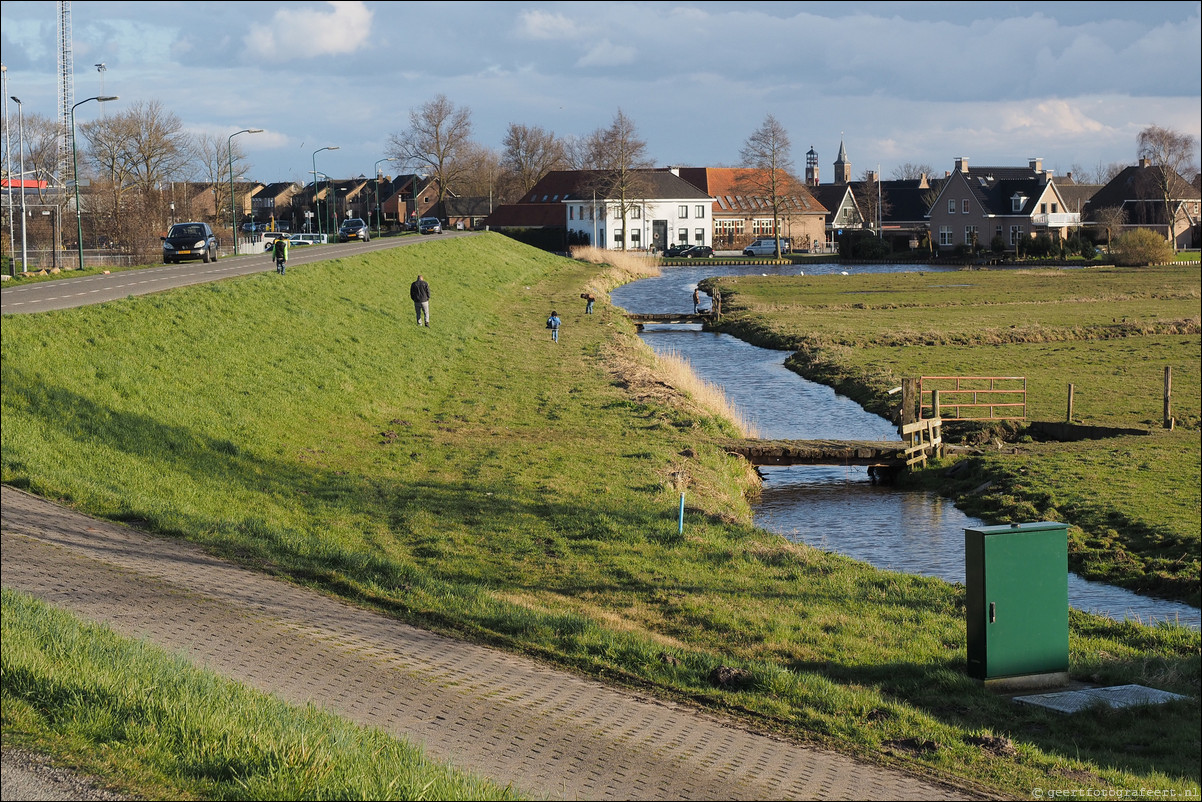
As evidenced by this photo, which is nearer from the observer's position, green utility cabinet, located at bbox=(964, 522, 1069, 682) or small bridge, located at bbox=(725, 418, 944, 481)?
green utility cabinet, located at bbox=(964, 522, 1069, 682)

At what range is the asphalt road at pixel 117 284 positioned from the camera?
27734mm

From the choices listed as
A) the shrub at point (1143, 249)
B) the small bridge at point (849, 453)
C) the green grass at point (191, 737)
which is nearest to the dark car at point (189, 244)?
the small bridge at point (849, 453)

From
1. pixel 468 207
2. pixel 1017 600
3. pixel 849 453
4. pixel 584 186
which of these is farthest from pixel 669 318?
pixel 468 207

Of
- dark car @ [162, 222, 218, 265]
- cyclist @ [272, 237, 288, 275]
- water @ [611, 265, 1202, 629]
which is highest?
dark car @ [162, 222, 218, 265]

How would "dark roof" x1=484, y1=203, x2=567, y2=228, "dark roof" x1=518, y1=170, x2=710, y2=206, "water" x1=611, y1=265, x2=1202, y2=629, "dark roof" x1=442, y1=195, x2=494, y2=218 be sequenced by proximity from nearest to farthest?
1. "water" x1=611, y1=265, x2=1202, y2=629
2. "dark roof" x1=518, y1=170, x2=710, y2=206
3. "dark roof" x1=484, y1=203, x2=567, y2=228
4. "dark roof" x1=442, y1=195, x2=494, y2=218

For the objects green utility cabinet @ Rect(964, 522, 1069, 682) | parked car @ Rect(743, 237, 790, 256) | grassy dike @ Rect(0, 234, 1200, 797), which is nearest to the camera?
grassy dike @ Rect(0, 234, 1200, 797)

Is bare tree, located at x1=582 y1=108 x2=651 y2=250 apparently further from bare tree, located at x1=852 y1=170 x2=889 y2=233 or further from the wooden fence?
the wooden fence

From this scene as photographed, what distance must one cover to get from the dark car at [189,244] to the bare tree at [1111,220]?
7887cm

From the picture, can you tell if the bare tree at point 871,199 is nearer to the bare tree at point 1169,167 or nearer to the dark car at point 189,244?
the bare tree at point 1169,167

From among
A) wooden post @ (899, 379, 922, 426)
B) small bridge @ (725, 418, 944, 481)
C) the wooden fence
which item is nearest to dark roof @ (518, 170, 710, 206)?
the wooden fence

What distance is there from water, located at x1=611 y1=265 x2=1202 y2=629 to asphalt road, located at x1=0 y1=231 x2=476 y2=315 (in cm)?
1678

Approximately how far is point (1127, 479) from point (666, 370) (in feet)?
55.3

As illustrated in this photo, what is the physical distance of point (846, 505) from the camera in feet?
74.6

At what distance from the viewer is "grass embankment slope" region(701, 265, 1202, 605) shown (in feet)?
60.3
